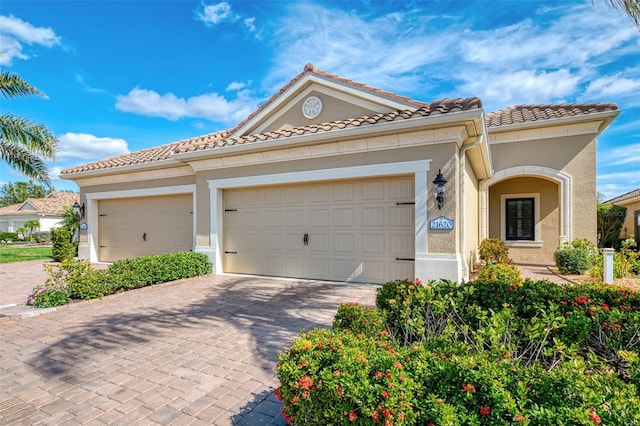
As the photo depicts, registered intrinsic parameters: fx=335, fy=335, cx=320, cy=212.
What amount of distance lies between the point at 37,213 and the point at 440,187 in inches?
1804

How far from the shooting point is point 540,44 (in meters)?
8.73

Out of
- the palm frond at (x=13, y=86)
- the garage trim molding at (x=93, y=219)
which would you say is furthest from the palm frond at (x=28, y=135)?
the garage trim molding at (x=93, y=219)

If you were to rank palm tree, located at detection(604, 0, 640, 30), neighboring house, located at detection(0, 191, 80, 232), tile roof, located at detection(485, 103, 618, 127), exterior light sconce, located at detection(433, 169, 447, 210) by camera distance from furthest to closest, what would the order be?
neighboring house, located at detection(0, 191, 80, 232) < tile roof, located at detection(485, 103, 618, 127) < exterior light sconce, located at detection(433, 169, 447, 210) < palm tree, located at detection(604, 0, 640, 30)

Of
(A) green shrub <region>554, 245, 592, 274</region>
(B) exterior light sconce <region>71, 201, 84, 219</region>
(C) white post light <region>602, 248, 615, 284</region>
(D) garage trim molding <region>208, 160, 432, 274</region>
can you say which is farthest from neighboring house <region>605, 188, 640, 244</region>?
(B) exterior light sconce <region>71, 201, 84, 219</region>

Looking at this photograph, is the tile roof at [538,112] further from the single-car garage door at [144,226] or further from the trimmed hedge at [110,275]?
the single-car garage door at [144,226]

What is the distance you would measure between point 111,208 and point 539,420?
14.7 metres

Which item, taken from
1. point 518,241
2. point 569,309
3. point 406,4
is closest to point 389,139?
point 406,4

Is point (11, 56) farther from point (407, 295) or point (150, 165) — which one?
point (407, 295)

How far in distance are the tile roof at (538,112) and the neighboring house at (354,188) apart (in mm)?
73

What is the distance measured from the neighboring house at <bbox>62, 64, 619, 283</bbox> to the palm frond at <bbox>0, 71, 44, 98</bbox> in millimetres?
3273

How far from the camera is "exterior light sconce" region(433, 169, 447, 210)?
6.96 meters

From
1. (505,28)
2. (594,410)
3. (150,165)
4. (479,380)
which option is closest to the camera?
(594,410)

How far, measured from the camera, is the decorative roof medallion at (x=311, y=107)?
31.8 ft

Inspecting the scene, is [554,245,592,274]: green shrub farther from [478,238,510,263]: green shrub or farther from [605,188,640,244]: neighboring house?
[605,188,640,244]: neighboring house
